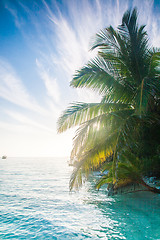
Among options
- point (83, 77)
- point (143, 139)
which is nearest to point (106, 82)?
point (83, 77)

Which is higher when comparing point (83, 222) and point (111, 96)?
point (111, 96)

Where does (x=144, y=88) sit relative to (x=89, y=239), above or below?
above

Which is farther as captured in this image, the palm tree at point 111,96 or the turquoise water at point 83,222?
the palm tree at point 111,96

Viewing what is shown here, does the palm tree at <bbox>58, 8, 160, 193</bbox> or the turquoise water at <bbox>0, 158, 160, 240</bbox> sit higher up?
the palm tree at <bbox>58, 8, 160, 193</bbox>

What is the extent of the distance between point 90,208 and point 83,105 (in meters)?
4.87

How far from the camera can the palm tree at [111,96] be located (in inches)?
221

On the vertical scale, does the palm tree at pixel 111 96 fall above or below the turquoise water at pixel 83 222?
above

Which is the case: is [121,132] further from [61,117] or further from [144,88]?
[61,117]

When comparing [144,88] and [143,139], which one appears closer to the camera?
[144,88]

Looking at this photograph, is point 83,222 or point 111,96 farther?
point 111,96

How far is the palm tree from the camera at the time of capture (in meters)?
5.60

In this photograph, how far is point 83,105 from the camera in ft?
19.8

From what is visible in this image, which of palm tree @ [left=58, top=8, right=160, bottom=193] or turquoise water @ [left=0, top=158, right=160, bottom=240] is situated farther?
palm tree @ [left=58, top=8, right=160, bottom=193]

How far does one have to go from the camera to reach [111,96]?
21.2 feet
